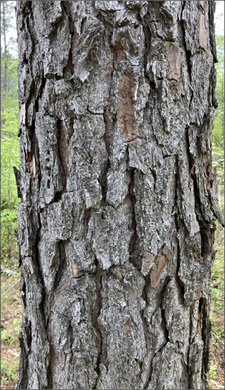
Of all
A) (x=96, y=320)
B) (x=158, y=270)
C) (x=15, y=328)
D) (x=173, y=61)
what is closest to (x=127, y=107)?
(x=173, y=61)

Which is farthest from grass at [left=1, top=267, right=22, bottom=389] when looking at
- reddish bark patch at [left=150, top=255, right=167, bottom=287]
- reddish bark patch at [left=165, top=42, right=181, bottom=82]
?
reddish bark patch at [left=165, top=42, right=181, bottom=82]

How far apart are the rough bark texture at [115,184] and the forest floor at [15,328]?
2.35 meters

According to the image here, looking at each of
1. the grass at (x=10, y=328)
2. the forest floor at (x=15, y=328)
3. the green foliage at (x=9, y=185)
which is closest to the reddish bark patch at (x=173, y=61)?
the forest floor at (x=15, y=328)

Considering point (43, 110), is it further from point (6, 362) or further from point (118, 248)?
point (6, 362)

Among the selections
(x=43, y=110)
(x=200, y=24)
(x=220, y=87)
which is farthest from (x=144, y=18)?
(x=220, y=87)

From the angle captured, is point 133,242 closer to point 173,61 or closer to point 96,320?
point 96,320

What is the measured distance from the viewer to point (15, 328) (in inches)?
137

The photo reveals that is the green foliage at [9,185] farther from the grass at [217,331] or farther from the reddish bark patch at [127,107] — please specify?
the reddish bark patch at [127,107]

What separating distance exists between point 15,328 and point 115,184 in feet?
11.5

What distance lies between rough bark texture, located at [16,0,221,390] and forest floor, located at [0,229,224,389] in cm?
235

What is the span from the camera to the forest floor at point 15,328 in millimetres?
2825

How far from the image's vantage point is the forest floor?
282cm

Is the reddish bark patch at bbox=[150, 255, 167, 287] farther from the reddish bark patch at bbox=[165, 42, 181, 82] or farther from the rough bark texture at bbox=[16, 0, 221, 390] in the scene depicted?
the reddish bark patch at bbox=[165, 42, 181, 82]

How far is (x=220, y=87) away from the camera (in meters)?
4.82
